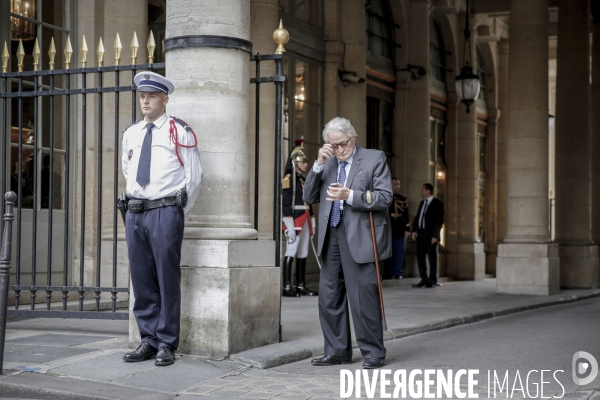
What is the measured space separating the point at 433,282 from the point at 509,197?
2544 millimetres

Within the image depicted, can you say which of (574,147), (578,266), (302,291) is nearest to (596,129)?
(574,147)

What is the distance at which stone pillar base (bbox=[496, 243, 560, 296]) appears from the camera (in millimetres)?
15445

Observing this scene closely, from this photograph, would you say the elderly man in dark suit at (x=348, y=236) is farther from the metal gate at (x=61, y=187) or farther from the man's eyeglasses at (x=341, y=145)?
the metal gate at (x=61, y=187)

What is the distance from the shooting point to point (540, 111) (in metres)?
15.5

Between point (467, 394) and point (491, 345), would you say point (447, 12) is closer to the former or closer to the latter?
point (491, 345)

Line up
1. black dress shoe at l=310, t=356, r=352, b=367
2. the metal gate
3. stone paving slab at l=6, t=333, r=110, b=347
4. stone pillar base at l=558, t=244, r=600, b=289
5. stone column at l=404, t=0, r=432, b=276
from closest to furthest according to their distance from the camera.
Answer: black dress shoe at l=310, t=356, r=352, b=367
stone paving slab at l=6, t=333, r=110, b=347
the metal gate
stone pillar base at l=558, t=244, r=600, b=289
stone column at l=404, t=0, r=432, b=276

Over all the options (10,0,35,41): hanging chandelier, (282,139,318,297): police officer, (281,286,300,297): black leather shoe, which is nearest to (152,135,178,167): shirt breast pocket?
(10,0,35,41): hanging chandelier

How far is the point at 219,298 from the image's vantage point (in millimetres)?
7246

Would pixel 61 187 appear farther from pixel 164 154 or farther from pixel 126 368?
pixel 126 368

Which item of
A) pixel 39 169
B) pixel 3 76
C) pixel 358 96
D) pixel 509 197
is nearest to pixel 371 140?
pixel 358 96

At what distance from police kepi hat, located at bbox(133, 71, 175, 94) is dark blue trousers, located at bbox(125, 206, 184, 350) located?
91 cm

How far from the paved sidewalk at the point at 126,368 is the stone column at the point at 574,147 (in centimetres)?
890

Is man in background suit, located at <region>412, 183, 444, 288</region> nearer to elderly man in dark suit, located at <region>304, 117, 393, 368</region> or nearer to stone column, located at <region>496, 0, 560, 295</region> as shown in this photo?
stone column, located at <region>496, 0, 560, 295</region>

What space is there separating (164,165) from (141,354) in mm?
1404
